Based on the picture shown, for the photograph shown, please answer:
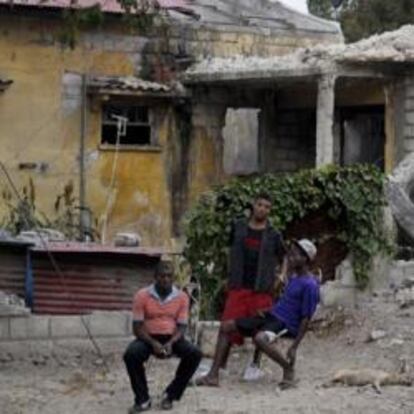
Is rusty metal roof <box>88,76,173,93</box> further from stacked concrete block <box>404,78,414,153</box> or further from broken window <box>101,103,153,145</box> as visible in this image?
stacked concrete block <box>404,78,414,153</box>

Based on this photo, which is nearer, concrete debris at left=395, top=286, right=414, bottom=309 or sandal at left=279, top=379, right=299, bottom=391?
sandal at left=279, top=379, right=299, bottom=391

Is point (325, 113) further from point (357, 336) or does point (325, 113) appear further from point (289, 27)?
point (357, 336)

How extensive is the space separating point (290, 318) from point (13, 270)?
2.65m

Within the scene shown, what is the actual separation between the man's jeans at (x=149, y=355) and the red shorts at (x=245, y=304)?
95cm

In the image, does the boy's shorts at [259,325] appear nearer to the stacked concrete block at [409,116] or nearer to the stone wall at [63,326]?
the stone wall at [63,326]

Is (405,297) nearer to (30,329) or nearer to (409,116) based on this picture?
(30,329)

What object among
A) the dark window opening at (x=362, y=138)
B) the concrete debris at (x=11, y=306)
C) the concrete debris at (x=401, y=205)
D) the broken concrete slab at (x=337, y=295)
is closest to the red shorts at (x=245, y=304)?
the concrete debris at (x=11, y=306)


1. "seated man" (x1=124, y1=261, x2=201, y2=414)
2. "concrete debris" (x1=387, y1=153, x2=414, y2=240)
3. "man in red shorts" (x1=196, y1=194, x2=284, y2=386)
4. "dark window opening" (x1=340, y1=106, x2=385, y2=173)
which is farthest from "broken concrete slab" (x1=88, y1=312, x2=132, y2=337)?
"dark window opening" (x1=340, y1=106, x2=385, y2=173)

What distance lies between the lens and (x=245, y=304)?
32.6ft

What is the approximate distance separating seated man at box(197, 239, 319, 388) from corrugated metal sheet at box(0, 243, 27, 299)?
6.88 feet

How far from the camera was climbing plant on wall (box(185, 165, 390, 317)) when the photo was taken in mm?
11656

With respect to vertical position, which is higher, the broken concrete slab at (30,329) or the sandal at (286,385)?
the broken concrete slab at (30,329)

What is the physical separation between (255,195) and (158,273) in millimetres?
2843

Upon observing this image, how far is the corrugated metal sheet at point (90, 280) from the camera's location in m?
11.1
